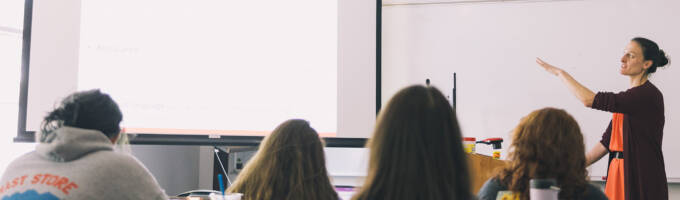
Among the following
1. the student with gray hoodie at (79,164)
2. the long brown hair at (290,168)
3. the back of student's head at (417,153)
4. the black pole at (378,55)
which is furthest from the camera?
the black pole at (378,55)

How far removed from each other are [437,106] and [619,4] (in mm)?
2831

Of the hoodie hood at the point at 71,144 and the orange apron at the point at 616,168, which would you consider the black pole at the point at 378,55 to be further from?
the hoodie hood at the point at 71,144

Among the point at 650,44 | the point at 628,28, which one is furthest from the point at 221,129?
Answer: the point at 628,28

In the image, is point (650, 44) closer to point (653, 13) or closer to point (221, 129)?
point (653, 13)

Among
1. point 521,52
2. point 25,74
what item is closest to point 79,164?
point 25,74

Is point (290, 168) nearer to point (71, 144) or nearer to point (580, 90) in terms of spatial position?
point (71, 144)

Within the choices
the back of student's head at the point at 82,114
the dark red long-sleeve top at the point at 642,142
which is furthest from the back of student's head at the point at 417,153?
the dark red long-sleeve top at the point at 642,142

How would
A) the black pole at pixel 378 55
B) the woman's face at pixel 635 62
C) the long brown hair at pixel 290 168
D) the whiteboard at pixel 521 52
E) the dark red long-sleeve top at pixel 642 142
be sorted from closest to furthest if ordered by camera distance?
1. the long brown hair at pixel 290 168
2. the dark red long-sleeve top at pixel 642 142
3. the woman's face at pixel 635 62
4. the black pole at pixel 378 55
5. the whiteboard at pixel 521 52

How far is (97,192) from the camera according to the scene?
4.44ft

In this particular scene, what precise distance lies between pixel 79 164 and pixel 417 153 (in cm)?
92

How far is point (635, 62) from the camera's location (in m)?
2.61

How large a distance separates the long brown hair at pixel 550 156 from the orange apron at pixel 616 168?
125 centimetres

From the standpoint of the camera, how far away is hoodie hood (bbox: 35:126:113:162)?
136cm

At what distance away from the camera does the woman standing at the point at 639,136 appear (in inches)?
97.3
